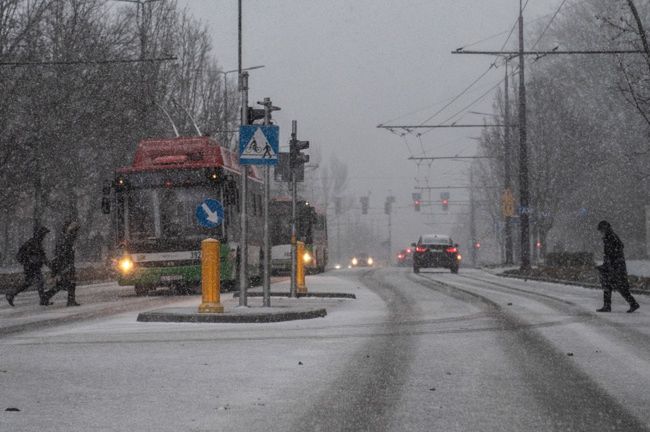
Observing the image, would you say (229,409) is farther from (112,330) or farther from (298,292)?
(298,292)

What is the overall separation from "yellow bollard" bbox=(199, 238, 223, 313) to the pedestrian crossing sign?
138 cm

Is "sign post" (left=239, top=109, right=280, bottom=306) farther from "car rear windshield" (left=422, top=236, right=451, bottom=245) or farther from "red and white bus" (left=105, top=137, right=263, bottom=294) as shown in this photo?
"car rear windshield" (left=422, top=236, right=451, bottom=245)

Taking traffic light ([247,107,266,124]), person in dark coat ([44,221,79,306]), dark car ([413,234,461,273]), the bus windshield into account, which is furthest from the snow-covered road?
dark car ([413,234,461,273])

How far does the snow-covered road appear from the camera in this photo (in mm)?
7367

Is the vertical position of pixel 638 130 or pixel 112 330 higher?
pixel 638 130

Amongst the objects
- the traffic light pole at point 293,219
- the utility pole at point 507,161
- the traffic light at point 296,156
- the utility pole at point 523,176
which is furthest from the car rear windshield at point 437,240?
the traffic light at point 296,156

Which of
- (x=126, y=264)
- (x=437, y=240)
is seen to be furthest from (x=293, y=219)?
(x=437, y=240)

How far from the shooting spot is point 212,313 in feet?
52.2

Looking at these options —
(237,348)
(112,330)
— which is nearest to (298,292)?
(112,330)

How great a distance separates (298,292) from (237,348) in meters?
10.7

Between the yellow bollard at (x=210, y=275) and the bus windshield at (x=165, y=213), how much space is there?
28.6ft

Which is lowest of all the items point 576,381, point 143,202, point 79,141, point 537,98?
point 576,381

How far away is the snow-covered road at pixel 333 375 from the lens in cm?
737

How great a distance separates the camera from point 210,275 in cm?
1608
